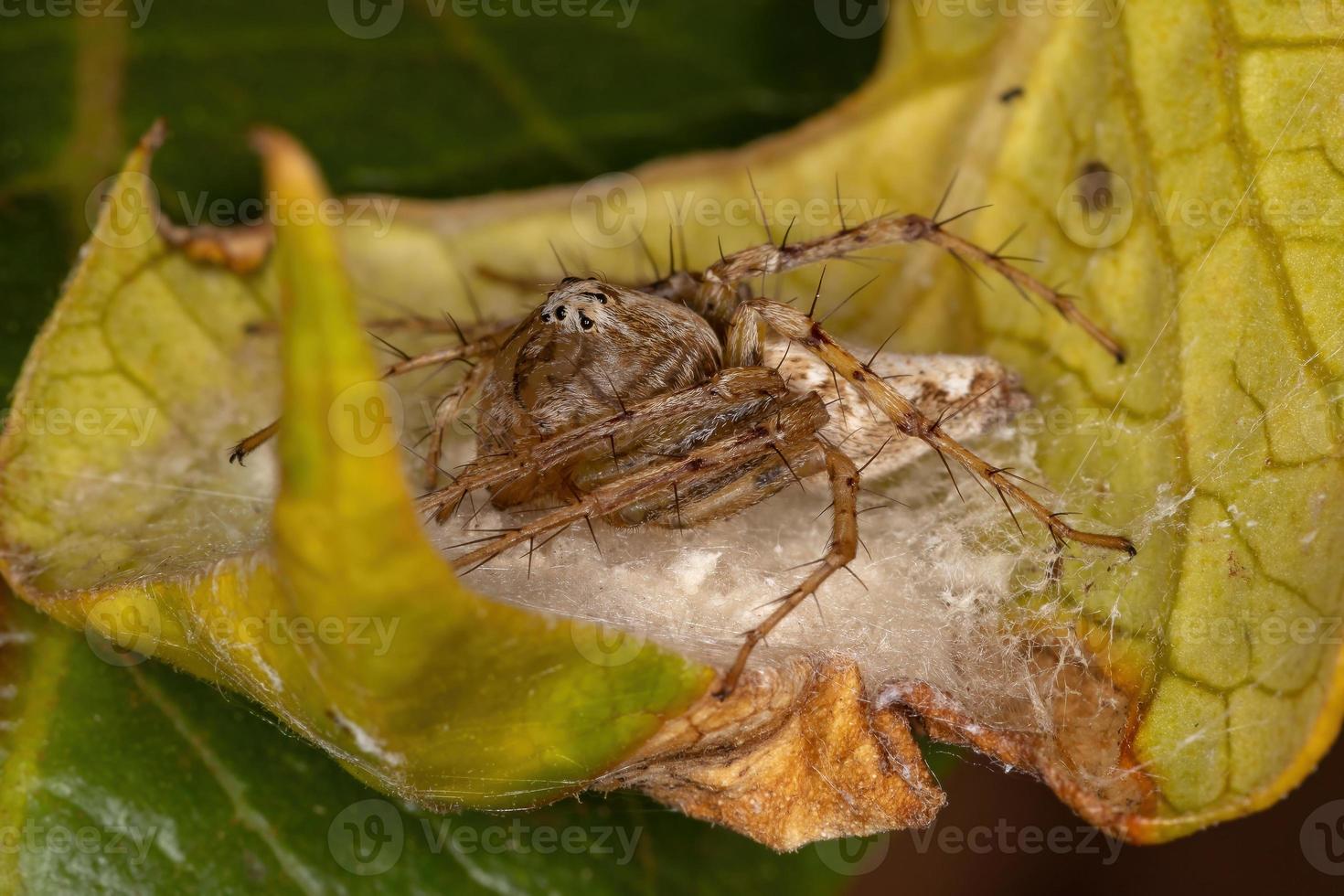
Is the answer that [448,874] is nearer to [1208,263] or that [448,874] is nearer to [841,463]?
[841,463]

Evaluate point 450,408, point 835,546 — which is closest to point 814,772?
point 835,546

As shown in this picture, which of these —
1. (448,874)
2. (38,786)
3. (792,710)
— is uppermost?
(792,710)

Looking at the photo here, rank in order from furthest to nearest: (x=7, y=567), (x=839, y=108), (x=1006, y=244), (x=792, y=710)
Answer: (x=839, y=108)
(x=1006, y=244)
(x=7, y=567)
(x=792, y=710)

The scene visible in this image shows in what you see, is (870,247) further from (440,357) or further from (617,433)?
(440,357)

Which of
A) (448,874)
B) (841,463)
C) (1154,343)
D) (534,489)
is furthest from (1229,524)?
(448,874)

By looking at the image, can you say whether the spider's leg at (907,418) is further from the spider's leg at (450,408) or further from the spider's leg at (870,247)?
the spider's leg at (450,408)

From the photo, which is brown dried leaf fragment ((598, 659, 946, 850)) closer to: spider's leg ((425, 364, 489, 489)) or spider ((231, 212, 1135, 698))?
spider ((231, 212, 1135, 698))
